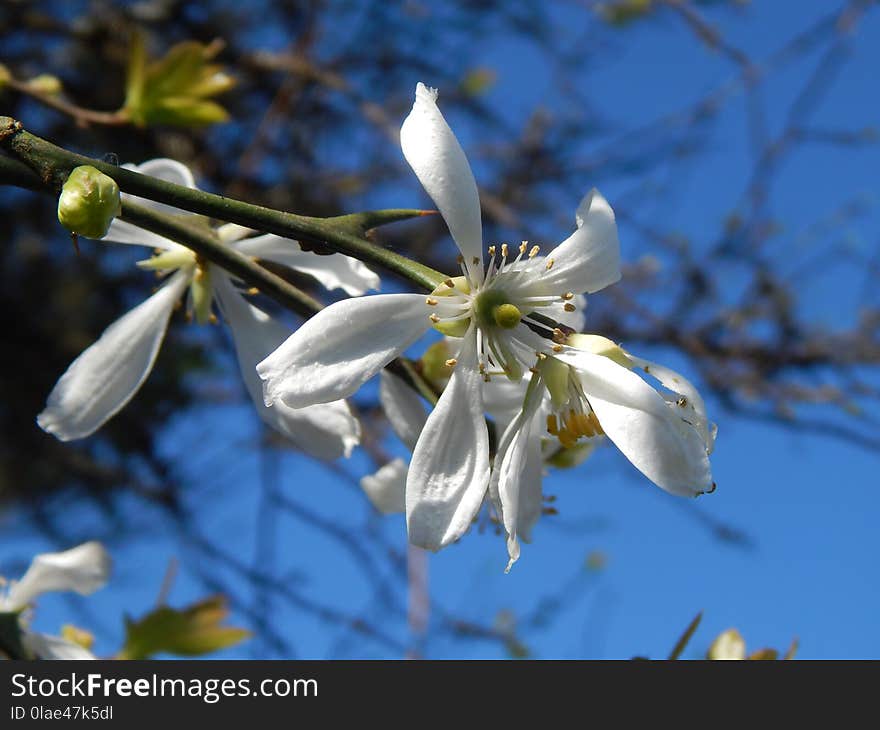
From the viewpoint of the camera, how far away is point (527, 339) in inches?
26.7

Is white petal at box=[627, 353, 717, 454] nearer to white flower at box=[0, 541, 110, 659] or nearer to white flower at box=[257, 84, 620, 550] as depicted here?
white flower at box=[257, 84, 620, 550]

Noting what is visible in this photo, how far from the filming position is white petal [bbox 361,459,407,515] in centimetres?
85

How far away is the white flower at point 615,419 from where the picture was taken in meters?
0.60

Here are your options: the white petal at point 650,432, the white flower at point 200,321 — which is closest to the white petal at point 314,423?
the white flower at point 200,321

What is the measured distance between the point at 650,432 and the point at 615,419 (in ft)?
0.08

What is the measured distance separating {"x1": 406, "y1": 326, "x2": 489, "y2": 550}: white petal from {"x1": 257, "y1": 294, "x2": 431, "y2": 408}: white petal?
6cm

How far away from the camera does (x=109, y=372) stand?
85cm

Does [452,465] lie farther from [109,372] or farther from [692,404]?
[109,372]

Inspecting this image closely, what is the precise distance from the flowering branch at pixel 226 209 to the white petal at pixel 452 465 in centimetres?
12

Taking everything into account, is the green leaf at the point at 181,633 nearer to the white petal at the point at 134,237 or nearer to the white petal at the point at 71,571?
the white petal at the point at 71,571

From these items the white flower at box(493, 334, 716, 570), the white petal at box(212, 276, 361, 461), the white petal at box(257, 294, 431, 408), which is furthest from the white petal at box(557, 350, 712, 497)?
the white petal at box(212, 276, 361, 461)

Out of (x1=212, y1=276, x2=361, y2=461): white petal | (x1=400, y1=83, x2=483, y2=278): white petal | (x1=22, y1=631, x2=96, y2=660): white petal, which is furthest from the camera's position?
(x1=22, y1=631, x2=96, y2=660): white petal

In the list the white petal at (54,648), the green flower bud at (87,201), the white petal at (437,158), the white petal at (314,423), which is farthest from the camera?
the white petal at (54,648)

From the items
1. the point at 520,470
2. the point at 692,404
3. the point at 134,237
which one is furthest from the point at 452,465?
the point at 134,237
